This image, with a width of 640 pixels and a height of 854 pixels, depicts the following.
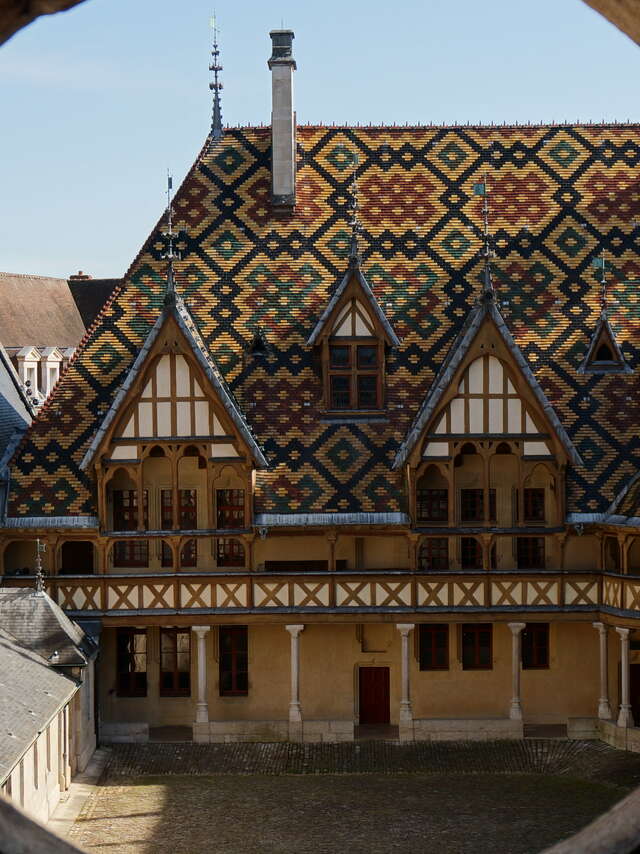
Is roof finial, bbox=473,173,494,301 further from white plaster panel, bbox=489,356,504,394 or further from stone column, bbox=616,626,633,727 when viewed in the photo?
stone column, bbox=616,626,633,727

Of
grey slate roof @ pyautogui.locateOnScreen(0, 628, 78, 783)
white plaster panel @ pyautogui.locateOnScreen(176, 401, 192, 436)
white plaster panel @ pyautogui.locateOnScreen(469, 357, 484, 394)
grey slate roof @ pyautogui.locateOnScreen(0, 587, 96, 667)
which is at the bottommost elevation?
grey slate roof @ pyautogui.locateOnScreen(0, 628, 78, 783)

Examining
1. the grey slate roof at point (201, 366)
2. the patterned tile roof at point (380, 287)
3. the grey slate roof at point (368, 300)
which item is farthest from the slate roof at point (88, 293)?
the grey slate roof at point (201, 366)

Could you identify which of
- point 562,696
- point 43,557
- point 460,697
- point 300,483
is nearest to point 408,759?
point 460,697

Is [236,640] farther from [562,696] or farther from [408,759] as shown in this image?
[562,696]

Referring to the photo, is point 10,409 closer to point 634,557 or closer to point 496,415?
point 496,415

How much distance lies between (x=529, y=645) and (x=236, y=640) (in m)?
6.13

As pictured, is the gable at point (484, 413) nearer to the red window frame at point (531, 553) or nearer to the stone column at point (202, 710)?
the red window frame at point (531, 553)

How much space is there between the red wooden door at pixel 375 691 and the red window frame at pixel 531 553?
3.65 m

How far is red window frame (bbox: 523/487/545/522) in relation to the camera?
27031mm

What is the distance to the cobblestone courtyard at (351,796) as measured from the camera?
67.9 ft

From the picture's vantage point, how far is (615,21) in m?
3.53

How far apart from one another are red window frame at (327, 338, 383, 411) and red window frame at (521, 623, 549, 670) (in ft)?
18.7

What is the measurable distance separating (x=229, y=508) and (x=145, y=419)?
254 cm

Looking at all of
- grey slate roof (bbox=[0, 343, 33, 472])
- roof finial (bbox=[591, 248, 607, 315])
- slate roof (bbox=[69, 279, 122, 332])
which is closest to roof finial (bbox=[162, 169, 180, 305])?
grey slate roof (bbox=[0, 343, 33, 472])
